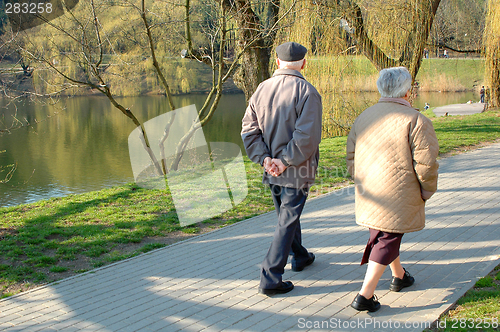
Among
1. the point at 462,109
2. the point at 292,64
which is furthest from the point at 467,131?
the point at 462,109

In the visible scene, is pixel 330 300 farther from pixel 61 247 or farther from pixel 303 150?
pixel 61 247

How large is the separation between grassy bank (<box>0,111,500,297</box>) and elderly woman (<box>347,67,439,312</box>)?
2.72 metres

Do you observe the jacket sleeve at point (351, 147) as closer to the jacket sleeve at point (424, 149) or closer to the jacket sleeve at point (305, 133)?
the jacket sleeve at point (305, 133)

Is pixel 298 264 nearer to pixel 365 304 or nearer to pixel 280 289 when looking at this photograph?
pixel 280 289

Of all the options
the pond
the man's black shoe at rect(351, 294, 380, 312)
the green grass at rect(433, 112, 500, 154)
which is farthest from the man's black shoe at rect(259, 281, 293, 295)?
the green grass at rect(433, 112, 500, 154)

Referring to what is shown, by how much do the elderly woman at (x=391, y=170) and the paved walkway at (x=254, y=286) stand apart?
0.33m

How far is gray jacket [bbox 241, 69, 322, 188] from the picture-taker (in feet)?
10.7

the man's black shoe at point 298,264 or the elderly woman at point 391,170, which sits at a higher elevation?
the elderly woman at point 391,170

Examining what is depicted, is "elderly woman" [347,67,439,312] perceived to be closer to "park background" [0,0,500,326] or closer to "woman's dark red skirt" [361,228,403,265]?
"woman's dark red skirt" [361,228,403,265]

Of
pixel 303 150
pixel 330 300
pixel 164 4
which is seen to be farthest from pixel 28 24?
pixel 330 300

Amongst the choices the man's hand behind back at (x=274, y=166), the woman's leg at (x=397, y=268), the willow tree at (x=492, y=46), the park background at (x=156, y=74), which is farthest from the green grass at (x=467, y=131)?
the man's hand behind back at (x=274, y=166)

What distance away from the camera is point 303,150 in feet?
10.8

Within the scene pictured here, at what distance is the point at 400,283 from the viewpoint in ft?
11.5

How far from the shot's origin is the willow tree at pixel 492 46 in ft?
40.8
